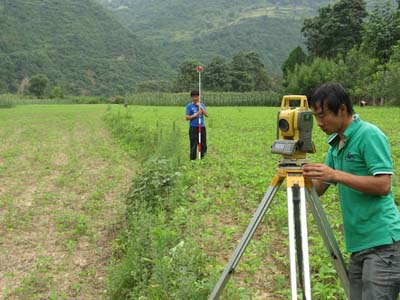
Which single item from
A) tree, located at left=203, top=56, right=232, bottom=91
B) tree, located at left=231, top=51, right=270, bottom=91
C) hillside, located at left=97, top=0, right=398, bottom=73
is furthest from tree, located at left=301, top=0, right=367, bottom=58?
hillside, located at left=97, top=0, right=398, bottom=73

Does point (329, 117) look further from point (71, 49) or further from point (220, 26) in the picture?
point (220, 26)

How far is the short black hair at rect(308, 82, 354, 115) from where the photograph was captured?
2.46m

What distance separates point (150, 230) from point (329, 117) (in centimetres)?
330

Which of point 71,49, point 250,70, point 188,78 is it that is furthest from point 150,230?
point 71,49

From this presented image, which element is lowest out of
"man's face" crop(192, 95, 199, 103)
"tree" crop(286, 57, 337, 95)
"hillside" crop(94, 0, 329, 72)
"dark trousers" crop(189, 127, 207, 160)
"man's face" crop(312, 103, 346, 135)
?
"dark trousers" crop(189, 127, 207, 160)

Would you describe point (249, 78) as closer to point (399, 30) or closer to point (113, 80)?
point (399, 30)

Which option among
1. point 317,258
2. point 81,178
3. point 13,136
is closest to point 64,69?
point 13,136

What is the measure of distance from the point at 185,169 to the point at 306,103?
7061mm

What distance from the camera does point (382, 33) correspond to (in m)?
42.2

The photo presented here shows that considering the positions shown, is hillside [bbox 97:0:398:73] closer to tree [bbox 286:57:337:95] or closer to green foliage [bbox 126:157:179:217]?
tree [bbox 286:57:337:95]

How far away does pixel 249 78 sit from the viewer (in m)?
70.7

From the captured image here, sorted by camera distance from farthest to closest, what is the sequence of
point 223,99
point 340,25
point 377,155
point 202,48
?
1. point 202,48
2. point 223,99
3. point 340,25
4. point 377,155

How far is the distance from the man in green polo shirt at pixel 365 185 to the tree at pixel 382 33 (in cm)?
4317

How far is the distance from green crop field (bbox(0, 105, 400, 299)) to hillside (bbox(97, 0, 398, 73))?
96.4 meters
